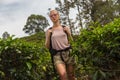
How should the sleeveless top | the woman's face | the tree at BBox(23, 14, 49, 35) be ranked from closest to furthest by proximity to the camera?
the woman's face, the sleeveless top, the tree at BBox(23, 14, 49, 35)

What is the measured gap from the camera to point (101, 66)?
557cm

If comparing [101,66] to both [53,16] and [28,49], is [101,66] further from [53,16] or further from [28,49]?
[28,49]

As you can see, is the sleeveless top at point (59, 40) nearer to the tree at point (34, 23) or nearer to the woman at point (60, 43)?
the woman at point (60, 43)

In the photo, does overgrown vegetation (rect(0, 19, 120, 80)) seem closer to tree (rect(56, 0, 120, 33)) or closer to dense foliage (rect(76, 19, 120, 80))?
dense foliage (rect(76, 19, 120, 80))

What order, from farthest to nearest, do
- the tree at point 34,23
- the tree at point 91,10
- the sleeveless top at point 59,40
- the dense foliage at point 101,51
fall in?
1. the tree at point 34,23
2. the tree at point 91,10
3. the sleeveless top at point 59,40
4. the dense foliage at point 101,51

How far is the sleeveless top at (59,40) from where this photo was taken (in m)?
6.59

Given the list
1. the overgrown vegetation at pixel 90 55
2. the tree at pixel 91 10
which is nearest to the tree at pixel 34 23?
the tree at pixel 91 10

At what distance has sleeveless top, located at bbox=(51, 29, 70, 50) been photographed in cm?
659

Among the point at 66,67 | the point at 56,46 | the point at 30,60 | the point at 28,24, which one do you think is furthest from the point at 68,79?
the point at 28,24

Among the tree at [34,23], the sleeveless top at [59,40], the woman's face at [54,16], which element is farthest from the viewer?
the tree at [34,23]

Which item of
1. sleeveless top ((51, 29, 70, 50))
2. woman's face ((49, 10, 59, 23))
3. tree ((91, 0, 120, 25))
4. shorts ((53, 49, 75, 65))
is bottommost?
shorts ((53, 49, 75, 65))

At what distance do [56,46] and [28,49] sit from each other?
48.7 inches

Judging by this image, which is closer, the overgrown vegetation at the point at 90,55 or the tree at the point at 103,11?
the overgrown vegetation at the point at 90,55

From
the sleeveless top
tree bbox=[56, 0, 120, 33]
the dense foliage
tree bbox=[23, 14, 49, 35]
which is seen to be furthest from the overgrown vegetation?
tree bbox=[23, 14, 49, 35]
